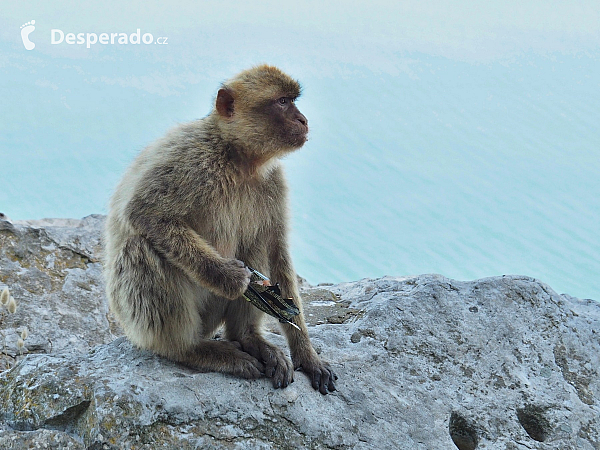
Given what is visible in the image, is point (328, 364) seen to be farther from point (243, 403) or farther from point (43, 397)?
point (43, 397)

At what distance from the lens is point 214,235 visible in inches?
155

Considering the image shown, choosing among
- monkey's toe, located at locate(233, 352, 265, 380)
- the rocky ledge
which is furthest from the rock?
monkey's toe, located at locate(233, 352, 265, 380)

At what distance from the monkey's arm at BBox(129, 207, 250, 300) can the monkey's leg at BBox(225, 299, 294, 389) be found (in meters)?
0.44

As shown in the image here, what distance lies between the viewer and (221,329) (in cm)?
475

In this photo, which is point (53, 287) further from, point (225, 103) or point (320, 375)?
point (320, 375)

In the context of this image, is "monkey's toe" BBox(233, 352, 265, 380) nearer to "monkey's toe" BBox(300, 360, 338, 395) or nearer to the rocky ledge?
the rocky ledge

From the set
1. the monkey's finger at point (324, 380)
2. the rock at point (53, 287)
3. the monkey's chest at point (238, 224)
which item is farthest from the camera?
the rock at point (53, 287)

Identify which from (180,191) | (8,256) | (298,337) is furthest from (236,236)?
(8,256)

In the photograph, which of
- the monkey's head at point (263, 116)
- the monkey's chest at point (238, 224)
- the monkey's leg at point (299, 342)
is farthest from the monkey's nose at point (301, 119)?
the monkey's leg at point (299, 342)

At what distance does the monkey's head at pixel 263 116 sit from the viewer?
4.08m

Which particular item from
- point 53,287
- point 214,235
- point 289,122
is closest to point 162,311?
point 214,235

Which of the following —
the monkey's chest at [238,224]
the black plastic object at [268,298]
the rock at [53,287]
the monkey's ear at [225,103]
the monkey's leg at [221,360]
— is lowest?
the rock at [53,287]

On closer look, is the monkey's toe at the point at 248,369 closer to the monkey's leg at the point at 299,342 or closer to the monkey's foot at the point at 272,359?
the monkey's foot at the point at 272,359

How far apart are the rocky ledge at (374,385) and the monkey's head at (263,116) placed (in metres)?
1.25
